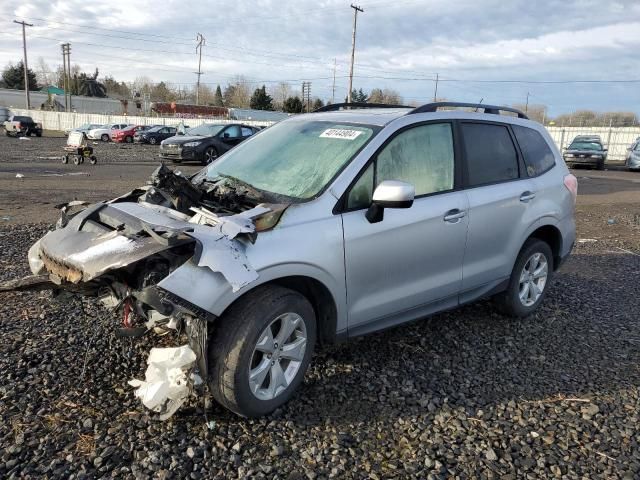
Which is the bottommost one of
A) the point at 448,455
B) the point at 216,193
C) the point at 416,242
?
the point at 448,455

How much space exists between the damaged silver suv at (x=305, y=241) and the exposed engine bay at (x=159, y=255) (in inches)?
0.4

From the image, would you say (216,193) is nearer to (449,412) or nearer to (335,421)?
(335,421)

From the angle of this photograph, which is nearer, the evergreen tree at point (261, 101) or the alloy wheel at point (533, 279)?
the alloy wheel at point (533, 279)

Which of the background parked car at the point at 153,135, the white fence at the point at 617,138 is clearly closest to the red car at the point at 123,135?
the background parked car at the point at 153,135

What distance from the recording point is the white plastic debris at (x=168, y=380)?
9.53 ft

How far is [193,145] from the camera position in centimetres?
1953

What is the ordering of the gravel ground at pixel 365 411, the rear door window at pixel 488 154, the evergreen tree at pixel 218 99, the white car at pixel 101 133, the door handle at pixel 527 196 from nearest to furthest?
1. the gravel ground at pixel 365 411
2. the rear door window at pixel 488 154
3. the door handle at pixel 527 196
4. the white car at pixel 101 133
5. the evergreen tree at pixel 218 99

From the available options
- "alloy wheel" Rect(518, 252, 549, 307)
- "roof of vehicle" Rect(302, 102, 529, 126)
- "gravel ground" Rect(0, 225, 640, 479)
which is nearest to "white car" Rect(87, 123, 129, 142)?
"gravel ground" Rect(0, 225, 640, 479)

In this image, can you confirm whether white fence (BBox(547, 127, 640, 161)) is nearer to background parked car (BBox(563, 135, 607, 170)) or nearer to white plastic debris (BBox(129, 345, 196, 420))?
background parked car (BBox(563, 135, 607, 170))

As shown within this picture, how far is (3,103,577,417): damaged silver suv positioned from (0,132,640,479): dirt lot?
0.82ft

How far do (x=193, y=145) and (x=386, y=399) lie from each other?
17.4 metres

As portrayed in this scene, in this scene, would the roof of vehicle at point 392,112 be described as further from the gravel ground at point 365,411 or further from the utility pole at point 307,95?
the utility pole at point 307,95

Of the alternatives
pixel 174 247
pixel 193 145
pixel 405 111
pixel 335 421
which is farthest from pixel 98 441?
pixel 193 145

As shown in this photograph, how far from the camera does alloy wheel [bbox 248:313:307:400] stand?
306 centimetres
